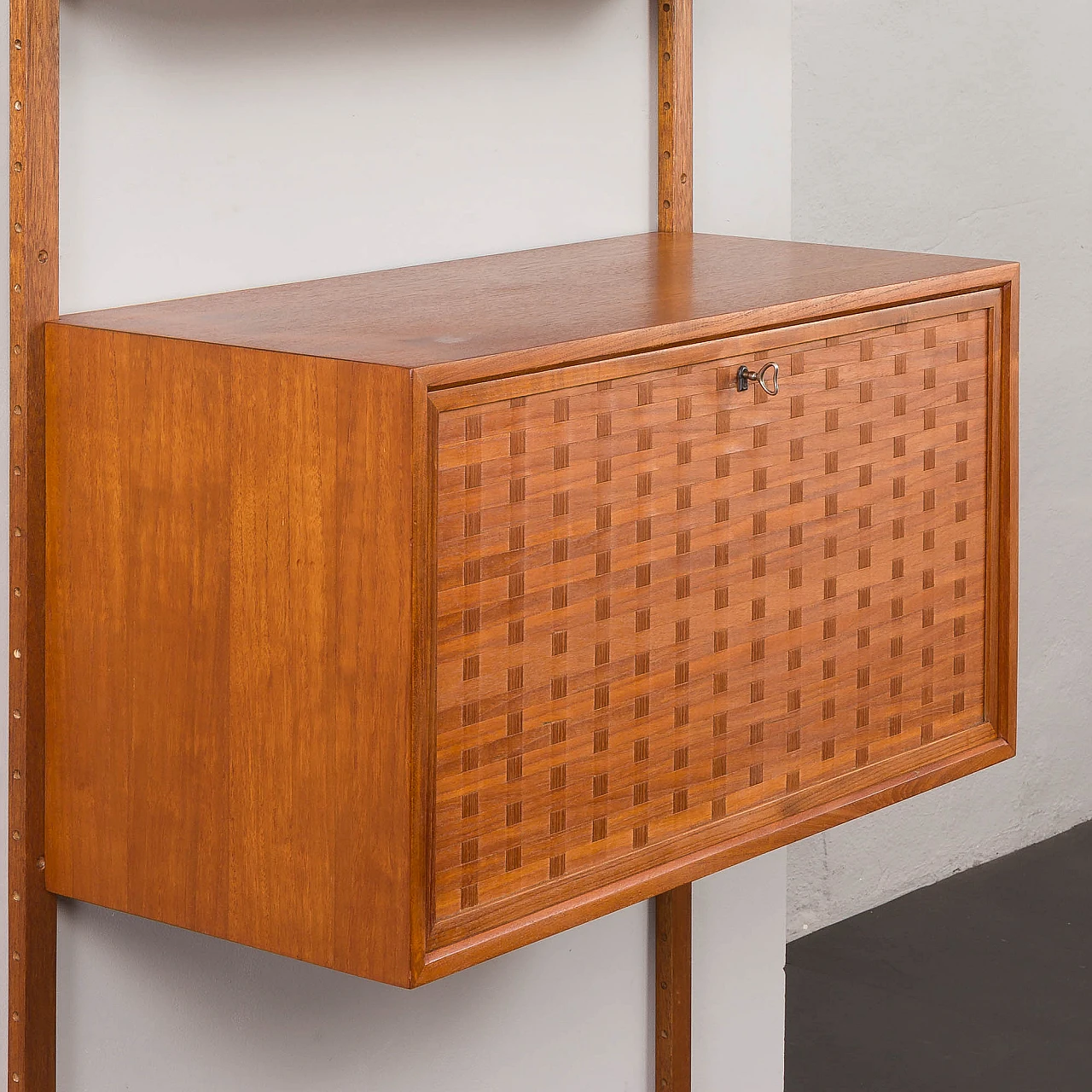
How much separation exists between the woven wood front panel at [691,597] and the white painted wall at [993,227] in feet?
5.59

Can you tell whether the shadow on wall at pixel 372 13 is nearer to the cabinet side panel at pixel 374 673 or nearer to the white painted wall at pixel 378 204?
the white painted wall at pixel 378 204

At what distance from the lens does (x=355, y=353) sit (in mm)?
1619

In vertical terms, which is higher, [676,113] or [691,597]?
[676,113]

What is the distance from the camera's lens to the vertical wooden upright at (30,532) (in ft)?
5.73

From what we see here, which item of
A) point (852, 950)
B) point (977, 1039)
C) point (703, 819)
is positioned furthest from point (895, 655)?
point (852, 950)

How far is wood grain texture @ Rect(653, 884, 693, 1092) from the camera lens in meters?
2.62

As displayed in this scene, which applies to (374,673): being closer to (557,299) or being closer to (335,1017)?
(557,299)

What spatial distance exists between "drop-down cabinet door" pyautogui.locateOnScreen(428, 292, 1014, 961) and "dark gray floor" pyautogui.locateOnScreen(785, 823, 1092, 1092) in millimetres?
1338

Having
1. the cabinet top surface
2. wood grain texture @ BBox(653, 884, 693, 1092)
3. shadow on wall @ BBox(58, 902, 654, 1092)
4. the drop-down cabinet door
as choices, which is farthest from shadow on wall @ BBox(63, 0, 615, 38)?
wood grain texture @ BBox(653, 884, 693, 1092)

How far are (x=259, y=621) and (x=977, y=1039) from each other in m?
2.33

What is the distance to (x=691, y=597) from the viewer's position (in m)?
1.92

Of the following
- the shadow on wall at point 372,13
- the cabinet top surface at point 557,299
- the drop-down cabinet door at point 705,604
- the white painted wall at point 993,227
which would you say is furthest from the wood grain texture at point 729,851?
the white painted wall at point 993,227

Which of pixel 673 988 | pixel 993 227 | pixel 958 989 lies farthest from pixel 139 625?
pixel 993 227

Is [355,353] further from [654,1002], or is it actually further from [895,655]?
[654,1002]
